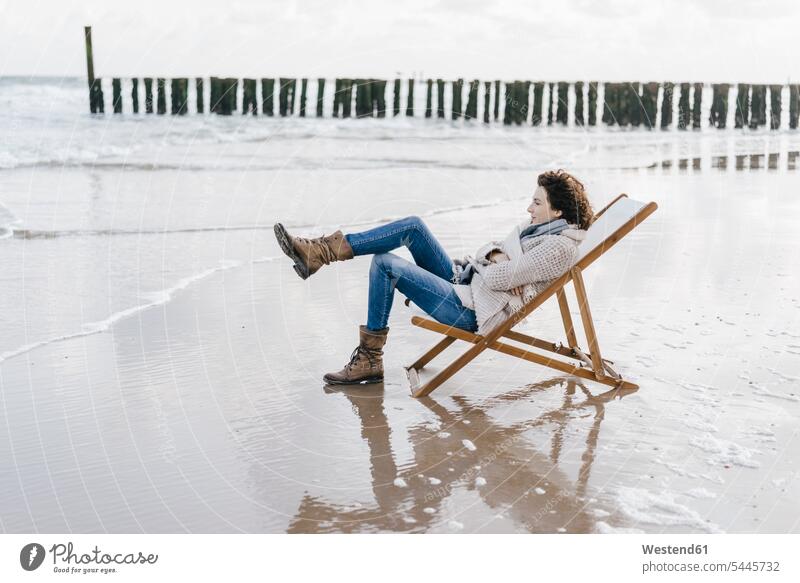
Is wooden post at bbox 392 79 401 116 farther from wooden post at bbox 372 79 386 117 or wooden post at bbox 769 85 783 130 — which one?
wooden post at bbox 769 85 783 130

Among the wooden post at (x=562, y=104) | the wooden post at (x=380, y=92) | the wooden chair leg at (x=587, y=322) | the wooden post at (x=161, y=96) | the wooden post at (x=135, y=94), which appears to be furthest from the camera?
the wooden post at (x=562, y=104)

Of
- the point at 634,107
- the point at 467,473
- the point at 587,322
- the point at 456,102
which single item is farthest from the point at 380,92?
the point at 467,473

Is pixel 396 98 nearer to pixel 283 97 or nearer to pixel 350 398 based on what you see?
pixel 283 97

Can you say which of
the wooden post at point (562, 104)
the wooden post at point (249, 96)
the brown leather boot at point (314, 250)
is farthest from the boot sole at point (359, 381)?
the wooden post at point (562, 104)

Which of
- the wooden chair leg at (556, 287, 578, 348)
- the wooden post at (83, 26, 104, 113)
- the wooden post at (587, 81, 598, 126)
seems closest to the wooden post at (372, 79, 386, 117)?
the wooden post at (587, 81, 598, 126)

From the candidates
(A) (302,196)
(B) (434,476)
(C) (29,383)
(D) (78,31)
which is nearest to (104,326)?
(C) (29,383)

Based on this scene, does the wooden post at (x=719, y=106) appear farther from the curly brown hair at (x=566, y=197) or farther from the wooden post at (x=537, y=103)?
the curly brown hair at (x=566, y=197)

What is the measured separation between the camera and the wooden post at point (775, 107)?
28391mm

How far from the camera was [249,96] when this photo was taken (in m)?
28.4

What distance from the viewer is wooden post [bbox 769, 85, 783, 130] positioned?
28.4 metres

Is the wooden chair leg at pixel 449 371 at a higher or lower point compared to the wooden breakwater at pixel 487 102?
lower
